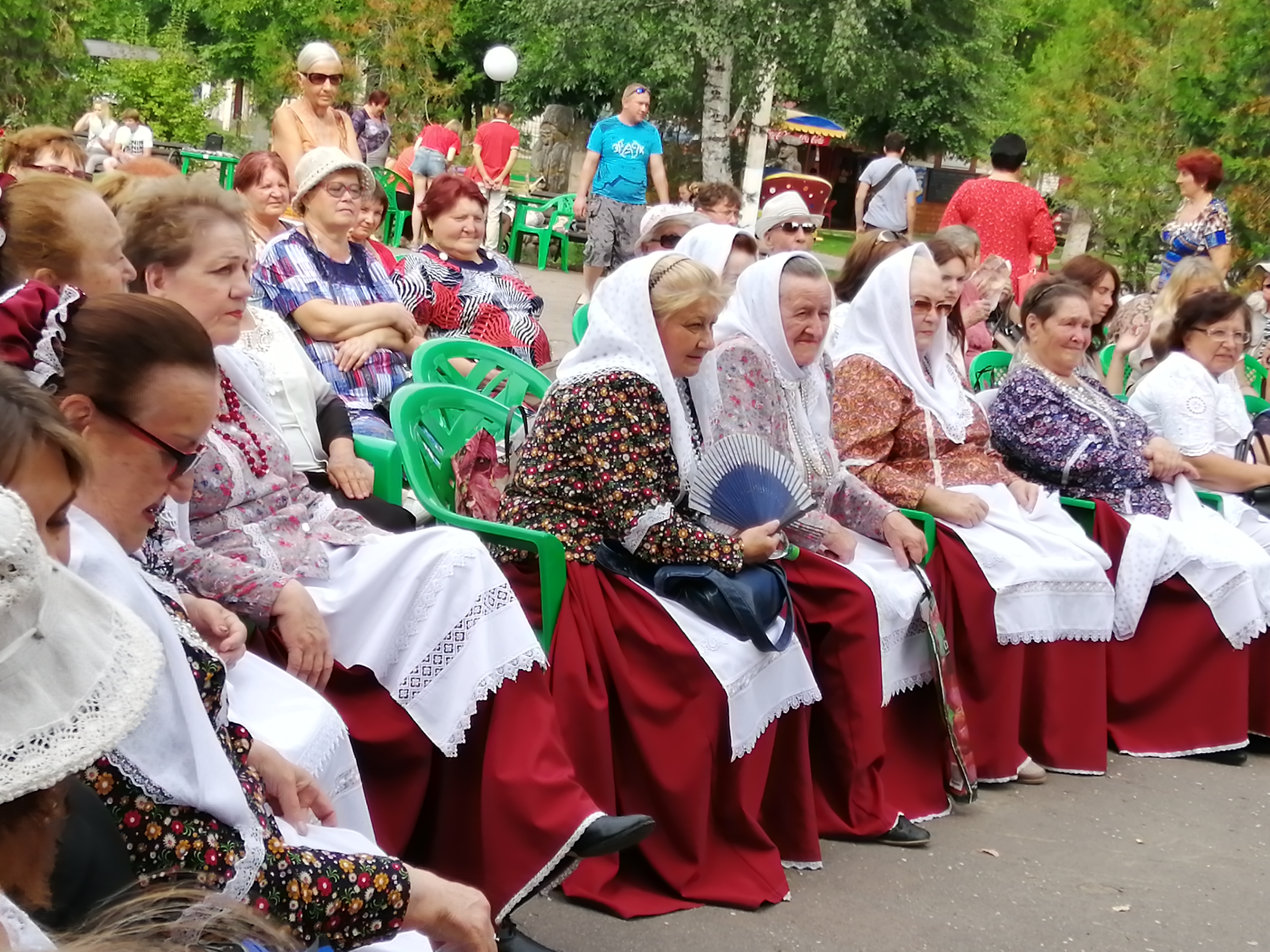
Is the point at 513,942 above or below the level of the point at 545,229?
below

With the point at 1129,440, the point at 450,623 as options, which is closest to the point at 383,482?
the point at 450,623

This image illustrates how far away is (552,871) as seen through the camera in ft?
10.2

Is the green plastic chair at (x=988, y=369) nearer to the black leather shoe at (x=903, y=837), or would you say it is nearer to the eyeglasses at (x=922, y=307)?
the eyeglasses at (x=922, y=307)

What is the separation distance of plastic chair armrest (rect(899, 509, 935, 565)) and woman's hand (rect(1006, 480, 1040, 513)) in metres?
0.53

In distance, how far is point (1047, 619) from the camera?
488cm

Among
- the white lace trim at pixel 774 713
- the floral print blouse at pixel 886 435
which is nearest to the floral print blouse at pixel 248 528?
the white lace trim at pixel 774 713

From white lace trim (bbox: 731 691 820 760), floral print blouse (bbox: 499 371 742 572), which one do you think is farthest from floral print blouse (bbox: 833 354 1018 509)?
floral print blouse (bbox: 499 371 742 572)

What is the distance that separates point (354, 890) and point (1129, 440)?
165 inches

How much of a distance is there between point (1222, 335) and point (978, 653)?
6.52 feet

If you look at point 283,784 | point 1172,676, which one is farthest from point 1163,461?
point 283,784

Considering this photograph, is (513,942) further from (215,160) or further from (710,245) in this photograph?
(215,160)

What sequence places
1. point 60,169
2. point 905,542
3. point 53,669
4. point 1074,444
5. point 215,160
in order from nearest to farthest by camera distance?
point 53,669 < point 905,542 < point 1074,444 < point 60,169 < point 215,160

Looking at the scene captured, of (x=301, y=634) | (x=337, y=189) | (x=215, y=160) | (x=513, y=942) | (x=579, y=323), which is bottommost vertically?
(x=513, y=942)

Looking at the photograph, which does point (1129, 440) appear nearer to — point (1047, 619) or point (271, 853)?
point (1047, 619)
